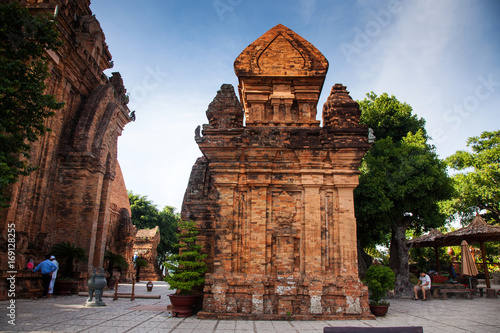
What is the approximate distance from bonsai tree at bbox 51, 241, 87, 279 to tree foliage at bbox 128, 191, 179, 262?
990 inches

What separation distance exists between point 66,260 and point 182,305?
8079 millimetres

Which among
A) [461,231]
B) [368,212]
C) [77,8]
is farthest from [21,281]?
[461,231]

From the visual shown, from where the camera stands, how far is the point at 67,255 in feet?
45.2

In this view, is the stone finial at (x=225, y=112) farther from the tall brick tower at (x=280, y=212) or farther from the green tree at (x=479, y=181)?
the green tree at (x=479, y=181)

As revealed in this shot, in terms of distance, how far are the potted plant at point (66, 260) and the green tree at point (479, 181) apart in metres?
24.0


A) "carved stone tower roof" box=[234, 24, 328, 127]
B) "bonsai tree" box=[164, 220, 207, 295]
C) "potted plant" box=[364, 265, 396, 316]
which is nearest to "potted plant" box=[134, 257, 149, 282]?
"bonsai tree" box=[164, 220, 207, 295]

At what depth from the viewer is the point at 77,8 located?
1738 cm

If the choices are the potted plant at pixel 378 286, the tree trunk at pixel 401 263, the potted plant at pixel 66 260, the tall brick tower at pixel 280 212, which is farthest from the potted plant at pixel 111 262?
the tree trunk at pixel 401 263

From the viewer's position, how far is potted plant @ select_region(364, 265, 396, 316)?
9766mm

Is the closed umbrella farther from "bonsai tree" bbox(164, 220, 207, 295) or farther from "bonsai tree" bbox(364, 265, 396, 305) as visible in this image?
"bonsai tree" bbox(164, 220, 207, 295)

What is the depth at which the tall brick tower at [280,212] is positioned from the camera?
912 cm

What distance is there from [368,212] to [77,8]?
1837 centimetres

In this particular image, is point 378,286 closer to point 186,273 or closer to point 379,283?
point 379,283

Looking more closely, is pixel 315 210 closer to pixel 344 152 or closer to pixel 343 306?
pixel 344 152
